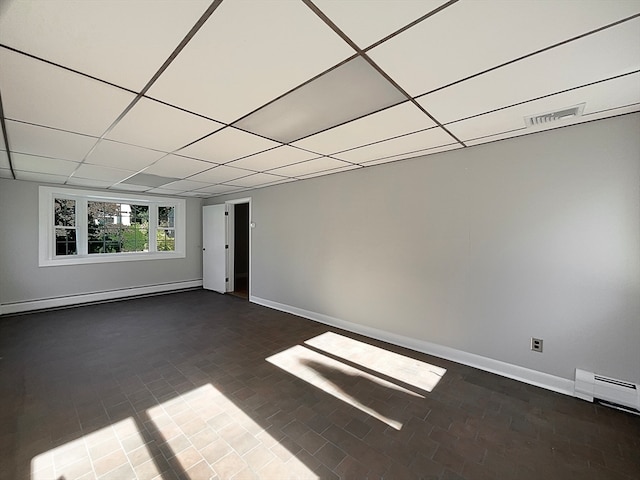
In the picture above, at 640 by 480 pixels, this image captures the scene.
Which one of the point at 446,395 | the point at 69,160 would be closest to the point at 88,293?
the point at 69,160

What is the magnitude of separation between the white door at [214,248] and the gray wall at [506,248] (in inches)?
127

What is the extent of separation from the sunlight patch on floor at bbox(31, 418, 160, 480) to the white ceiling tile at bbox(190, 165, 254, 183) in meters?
3.13

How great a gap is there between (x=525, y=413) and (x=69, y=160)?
5.73 meters

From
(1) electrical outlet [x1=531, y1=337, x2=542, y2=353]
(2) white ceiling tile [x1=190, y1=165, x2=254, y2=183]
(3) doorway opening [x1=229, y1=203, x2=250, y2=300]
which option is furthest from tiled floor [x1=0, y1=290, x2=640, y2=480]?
(3) doorway opening [x1=229, y1=203, x2=250, y2=300]

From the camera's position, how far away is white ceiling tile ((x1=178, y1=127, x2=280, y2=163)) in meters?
2.62

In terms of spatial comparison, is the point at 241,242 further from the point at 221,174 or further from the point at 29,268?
the point at 29,268

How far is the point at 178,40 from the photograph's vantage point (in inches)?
52.8

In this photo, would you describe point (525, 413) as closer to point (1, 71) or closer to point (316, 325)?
point (316, 325)

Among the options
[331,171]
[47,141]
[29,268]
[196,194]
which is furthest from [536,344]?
[29,268]

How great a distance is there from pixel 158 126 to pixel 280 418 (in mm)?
2732

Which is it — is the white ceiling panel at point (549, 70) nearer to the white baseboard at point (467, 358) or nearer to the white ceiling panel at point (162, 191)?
the white baseboard at point (467, 358)

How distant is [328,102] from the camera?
6.51 ft

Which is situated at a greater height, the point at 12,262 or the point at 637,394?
the point at 12,262

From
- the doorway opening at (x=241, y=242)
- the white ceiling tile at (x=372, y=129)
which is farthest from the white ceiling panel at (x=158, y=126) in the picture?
the doorway opening at (x=241, y=242)
